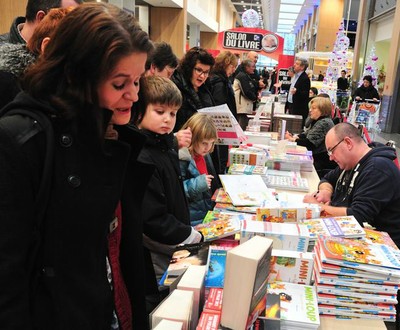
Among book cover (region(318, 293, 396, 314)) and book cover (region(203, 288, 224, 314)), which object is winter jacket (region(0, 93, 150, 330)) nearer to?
book cover (region(203, 288, 224, 314))

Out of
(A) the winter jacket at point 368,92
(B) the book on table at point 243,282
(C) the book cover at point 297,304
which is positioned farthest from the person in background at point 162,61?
(A) the winter jacket at point 368,92

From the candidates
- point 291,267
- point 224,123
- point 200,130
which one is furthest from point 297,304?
point 224,123

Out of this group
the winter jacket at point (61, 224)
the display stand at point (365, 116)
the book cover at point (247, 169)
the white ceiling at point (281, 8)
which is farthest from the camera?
the white ceiling at point (281, 8)

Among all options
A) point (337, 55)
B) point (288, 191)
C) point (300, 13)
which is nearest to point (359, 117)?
point (337, 55)

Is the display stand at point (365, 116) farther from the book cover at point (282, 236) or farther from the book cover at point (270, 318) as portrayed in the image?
the book cover at point (270, 318)

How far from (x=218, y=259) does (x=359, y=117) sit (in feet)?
27.6

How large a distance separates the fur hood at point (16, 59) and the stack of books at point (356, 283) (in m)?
1.17

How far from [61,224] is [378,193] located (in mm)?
1759

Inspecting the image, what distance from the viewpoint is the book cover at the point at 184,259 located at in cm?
138

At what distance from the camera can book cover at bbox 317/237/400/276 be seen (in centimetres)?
137

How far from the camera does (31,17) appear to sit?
5.07 ft

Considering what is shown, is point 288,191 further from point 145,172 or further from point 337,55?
point 337,55

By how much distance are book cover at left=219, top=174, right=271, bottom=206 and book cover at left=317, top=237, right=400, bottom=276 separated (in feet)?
2.44

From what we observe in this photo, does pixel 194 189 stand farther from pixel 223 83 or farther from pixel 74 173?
pixel 223 83
